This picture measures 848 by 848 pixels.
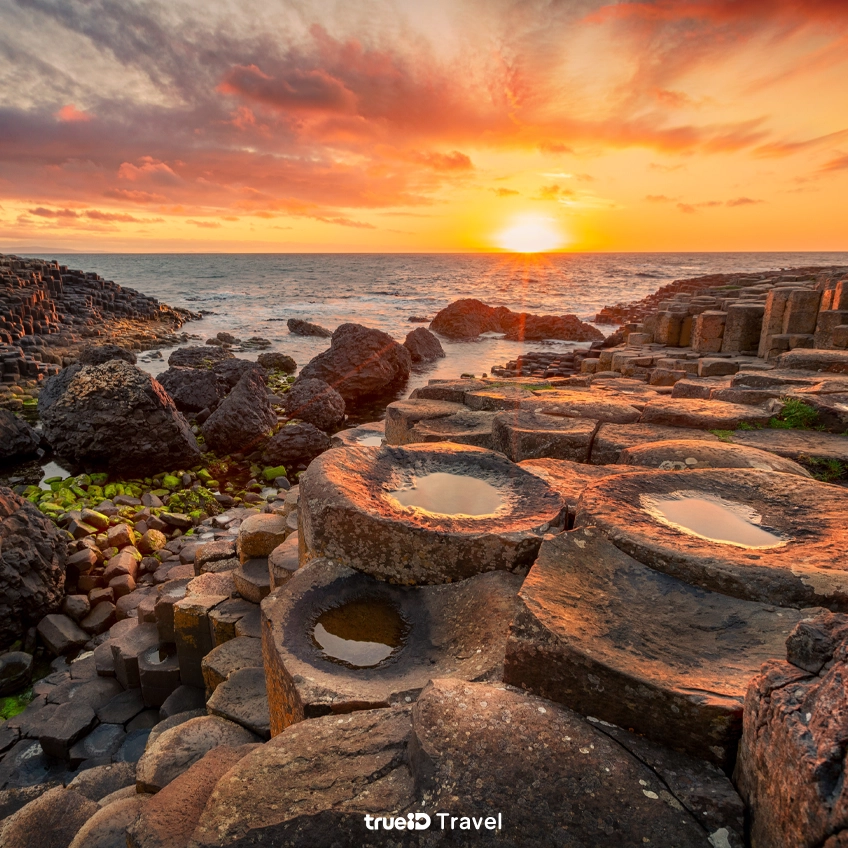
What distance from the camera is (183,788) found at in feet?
9.73

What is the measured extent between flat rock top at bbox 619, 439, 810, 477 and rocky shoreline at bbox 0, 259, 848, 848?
3cm

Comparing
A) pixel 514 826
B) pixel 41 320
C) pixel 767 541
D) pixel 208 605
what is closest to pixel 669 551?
pixel 767 541

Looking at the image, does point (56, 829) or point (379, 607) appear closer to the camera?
point (379, 607)

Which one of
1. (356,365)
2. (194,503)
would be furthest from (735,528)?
(356,365)

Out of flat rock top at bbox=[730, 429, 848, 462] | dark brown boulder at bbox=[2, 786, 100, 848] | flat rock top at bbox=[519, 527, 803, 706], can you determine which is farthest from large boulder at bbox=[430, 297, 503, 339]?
flat rock top at bbox=[519, 527, 803, 706]

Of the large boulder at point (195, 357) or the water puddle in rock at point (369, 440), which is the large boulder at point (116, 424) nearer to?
the water puddle in rock at point (369, 440)

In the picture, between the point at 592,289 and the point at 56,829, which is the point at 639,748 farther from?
the point at 592,289

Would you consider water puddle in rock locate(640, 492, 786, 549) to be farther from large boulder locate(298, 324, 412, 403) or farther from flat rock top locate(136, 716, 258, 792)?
large boulder locate(298, 324, 412, 403)

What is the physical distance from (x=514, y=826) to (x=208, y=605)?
4.62m

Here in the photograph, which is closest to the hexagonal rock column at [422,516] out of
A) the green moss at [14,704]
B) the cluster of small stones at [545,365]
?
the green moss at [14,704]

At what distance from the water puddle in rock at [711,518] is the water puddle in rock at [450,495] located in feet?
3.43

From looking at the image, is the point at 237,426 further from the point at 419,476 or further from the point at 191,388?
the point at 419,476

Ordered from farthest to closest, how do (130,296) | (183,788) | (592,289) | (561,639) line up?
(592,289) → (130,296) → (183,788) → (561,639)

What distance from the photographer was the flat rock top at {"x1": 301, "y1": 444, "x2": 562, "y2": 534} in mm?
3365
